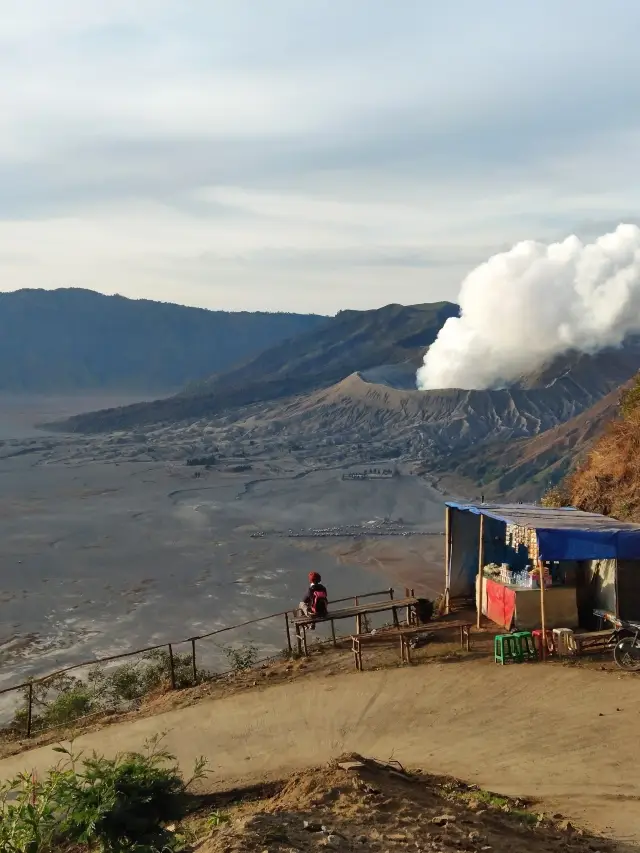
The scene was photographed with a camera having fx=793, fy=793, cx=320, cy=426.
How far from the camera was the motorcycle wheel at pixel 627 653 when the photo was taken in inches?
386

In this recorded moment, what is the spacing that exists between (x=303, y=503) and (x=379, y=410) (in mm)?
27604

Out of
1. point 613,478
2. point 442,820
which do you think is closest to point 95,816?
point 442,820

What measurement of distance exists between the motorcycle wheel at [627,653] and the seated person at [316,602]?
13.1ft

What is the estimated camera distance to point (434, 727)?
8531 millimetres

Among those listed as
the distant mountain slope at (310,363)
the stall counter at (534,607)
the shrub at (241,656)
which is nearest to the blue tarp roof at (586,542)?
the stall counter at (534,607)

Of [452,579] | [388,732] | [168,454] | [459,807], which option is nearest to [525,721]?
[388,732]

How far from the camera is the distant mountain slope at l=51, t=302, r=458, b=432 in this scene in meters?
78.7

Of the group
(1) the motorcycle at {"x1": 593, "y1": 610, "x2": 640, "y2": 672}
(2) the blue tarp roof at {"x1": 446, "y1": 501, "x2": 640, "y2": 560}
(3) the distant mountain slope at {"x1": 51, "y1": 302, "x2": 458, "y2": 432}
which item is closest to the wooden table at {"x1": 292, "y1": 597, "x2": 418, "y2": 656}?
(2) the blue tarp roof at {"x1": 446, "y1": 501, "x2": 640, "y2": 560}

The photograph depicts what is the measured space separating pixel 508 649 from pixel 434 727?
223 cm

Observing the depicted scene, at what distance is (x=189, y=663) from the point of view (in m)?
14.1

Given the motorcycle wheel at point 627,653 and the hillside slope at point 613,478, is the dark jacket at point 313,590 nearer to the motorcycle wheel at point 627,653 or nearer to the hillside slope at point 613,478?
the motorcycle wheel at point 627,653

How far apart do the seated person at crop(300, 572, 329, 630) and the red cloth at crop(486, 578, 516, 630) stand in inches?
101

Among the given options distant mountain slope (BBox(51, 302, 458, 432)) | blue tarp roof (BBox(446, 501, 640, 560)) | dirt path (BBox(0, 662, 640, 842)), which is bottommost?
dirt path (BBox(0, 662, 640, 842))

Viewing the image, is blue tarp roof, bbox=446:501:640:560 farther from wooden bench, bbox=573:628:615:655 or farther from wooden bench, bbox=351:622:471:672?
wooden bench, bbox=351:622:471:672
